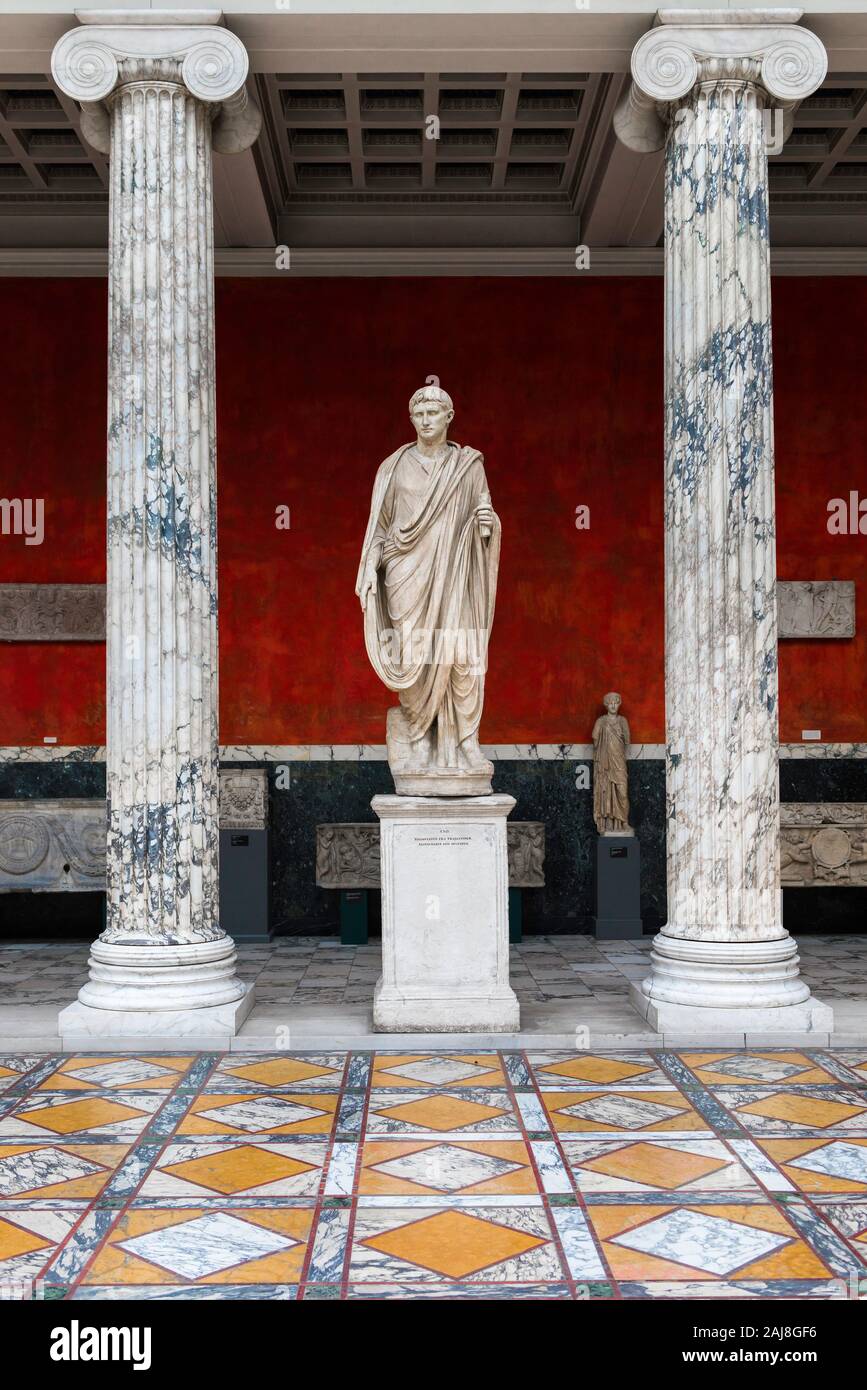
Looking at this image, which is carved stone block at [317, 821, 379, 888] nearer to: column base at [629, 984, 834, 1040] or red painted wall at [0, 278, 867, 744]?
red painted wall at [0, 278, 867, 744]

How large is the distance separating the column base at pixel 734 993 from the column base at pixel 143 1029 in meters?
2.17

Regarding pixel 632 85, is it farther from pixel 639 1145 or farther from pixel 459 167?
pixel 639 1145

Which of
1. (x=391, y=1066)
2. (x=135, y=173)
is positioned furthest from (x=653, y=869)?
(x=135, y=173)

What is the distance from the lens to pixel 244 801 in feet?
30.5

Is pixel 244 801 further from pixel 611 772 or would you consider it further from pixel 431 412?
pixel 431 412

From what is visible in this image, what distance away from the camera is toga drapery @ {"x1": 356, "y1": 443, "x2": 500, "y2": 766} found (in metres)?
6.43

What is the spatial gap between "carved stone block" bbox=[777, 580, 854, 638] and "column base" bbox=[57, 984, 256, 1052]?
5.54 metres

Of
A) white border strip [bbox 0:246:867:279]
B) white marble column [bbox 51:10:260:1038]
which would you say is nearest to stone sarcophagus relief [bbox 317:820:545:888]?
white marble column [bbox 51:10:260:1038]

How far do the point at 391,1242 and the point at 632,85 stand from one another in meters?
5.78

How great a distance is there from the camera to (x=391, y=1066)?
5.75 meters

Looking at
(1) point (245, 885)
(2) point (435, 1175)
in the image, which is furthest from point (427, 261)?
(2) point (435, 1175)

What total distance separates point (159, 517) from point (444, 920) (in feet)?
8.10

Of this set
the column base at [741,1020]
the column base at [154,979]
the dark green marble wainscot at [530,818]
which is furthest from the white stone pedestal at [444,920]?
the dark green marble wainscot at [530,818]

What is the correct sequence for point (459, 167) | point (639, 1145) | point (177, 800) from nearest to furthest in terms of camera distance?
point (639, 1145), point (177, 800), point (459, 167)
